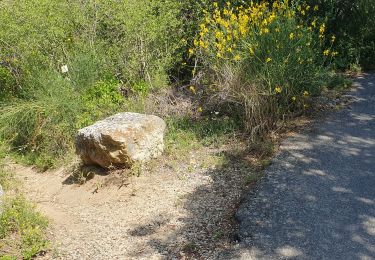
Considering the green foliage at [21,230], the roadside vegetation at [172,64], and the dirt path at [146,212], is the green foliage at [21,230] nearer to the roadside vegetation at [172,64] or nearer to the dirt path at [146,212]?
the dirt path at [146,212]

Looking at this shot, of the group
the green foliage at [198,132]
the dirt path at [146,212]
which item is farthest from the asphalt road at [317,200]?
the green foliage at [198,132]

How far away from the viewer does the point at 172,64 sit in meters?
8.03

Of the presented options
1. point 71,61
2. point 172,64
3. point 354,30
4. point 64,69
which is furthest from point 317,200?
point 71,61

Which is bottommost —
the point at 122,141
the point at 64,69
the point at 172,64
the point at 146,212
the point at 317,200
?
the point at 146,212

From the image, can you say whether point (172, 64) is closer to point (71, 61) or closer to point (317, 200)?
point (71, 61)

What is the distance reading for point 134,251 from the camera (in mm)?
4434

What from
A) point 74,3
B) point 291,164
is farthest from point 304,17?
point 74,3

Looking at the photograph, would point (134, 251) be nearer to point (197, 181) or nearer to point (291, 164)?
point (197, 181)

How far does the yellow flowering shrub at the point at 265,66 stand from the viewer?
585 cm

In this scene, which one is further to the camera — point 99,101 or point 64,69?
point 64,69

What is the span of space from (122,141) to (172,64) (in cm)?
264

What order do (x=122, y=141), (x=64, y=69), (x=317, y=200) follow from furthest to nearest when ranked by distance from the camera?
(x=64, y=69)
(x=122, y=141)
(x=317, y=200)

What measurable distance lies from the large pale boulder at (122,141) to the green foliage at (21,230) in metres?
1.11

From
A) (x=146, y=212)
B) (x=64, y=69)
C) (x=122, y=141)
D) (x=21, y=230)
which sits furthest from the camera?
(x=64, y=69)
